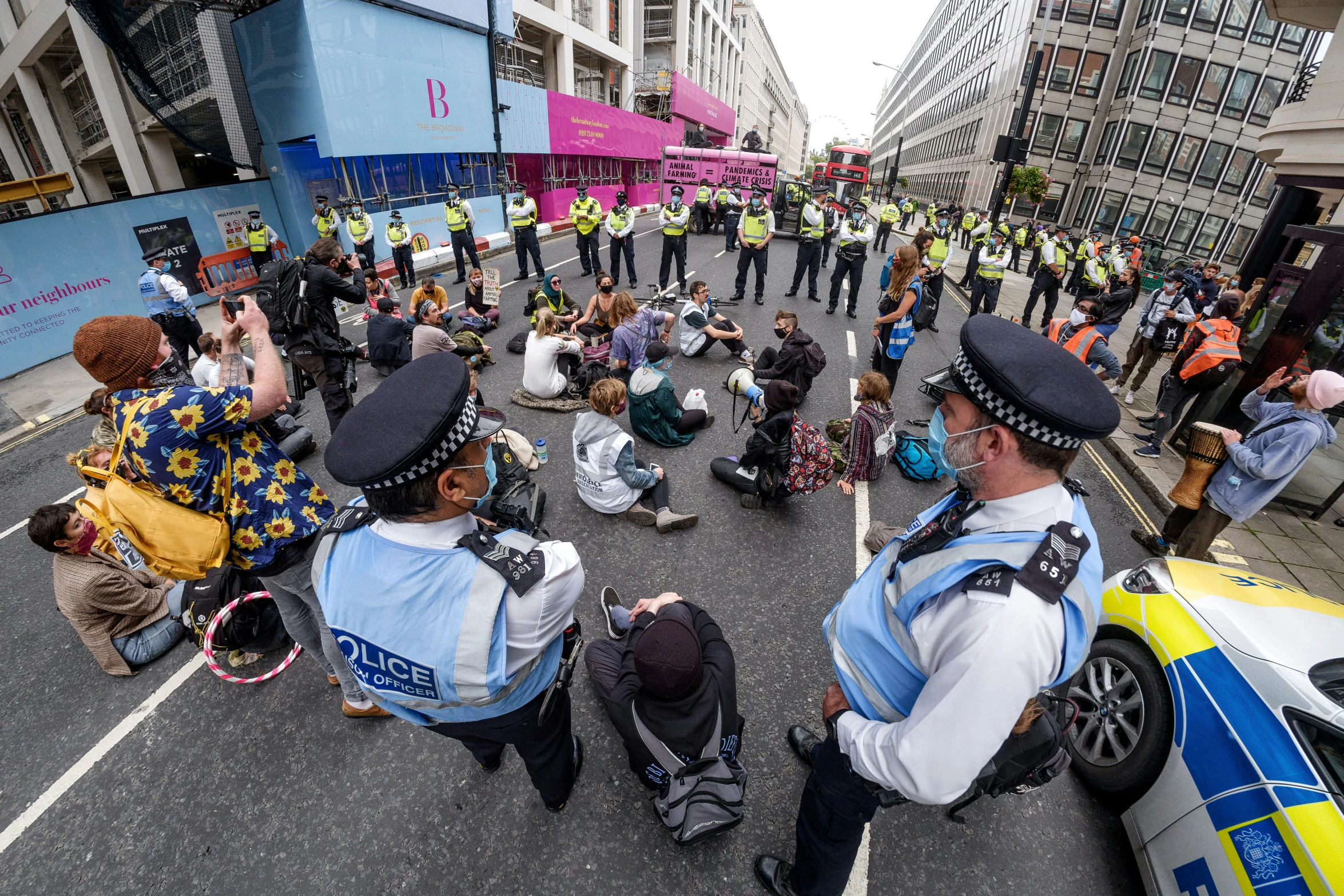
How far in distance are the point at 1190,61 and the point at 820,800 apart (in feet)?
146

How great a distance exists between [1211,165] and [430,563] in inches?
1723

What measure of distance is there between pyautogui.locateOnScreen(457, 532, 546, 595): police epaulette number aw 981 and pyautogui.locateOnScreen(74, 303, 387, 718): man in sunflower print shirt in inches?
53.1

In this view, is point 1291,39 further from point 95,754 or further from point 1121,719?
point 95,754

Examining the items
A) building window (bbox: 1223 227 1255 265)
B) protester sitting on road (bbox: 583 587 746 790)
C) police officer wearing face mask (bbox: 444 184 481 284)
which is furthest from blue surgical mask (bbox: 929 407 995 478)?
building window (bbox: 1223 227 1255 265)

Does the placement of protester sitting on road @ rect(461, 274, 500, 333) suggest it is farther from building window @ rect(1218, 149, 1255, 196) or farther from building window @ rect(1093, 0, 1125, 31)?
building window @ rect(1093, 0, 1125, 31)

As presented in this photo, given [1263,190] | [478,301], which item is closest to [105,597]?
[478,301]

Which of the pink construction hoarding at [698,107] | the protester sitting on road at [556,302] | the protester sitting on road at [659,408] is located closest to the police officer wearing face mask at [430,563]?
the protester sitting on road at [659,408]

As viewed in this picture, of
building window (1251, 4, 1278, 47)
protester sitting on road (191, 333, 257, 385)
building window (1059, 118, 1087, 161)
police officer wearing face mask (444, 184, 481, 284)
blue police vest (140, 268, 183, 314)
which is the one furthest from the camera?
building window (1059, 118, 1087, 161)

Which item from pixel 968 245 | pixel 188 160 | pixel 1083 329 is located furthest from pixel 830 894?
pixel 188 160

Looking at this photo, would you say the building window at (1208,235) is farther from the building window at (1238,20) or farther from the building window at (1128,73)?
the building window at (1238,20)

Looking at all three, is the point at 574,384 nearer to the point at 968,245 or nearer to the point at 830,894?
the point at 830,894

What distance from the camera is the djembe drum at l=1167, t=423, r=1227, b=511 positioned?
3990 millimetres

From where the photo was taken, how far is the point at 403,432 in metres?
1.48

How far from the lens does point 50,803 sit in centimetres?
267
